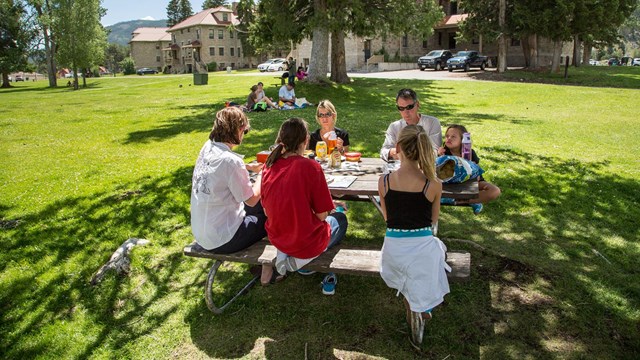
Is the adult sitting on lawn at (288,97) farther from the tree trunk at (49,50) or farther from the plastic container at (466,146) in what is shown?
the tree trunk at (49,50)

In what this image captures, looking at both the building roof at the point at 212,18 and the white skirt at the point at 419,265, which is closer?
the white skirt at the point at 419,265

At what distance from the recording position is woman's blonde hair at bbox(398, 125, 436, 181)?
3.15 meters

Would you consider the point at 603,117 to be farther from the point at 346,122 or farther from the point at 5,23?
the point at 5,23

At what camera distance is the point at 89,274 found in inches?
193

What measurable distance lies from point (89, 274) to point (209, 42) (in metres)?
78.0

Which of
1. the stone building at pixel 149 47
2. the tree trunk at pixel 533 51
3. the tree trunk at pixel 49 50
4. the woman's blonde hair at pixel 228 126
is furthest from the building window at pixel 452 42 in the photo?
the stone building at pixel 149 47

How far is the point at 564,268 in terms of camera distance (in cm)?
461

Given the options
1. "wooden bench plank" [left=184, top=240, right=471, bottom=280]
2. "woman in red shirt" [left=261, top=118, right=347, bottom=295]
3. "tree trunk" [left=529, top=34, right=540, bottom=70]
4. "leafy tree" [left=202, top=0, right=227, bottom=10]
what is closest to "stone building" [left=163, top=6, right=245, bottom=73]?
"leafy tree" [left=202, top=0, right=227, bottom=10]

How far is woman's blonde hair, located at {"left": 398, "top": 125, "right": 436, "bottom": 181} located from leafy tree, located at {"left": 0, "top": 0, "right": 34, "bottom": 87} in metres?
54.1

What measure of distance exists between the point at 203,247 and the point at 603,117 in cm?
1531

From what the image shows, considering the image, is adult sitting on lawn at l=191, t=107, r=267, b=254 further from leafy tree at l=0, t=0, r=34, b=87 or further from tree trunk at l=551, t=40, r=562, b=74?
leafy tree at l=0, t=0, r=34, b=87

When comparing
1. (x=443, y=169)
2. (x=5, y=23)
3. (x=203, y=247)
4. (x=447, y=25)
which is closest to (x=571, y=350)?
(x=443, y=169)

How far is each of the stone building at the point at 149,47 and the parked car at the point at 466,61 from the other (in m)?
69.9

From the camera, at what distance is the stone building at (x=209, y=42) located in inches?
2992
